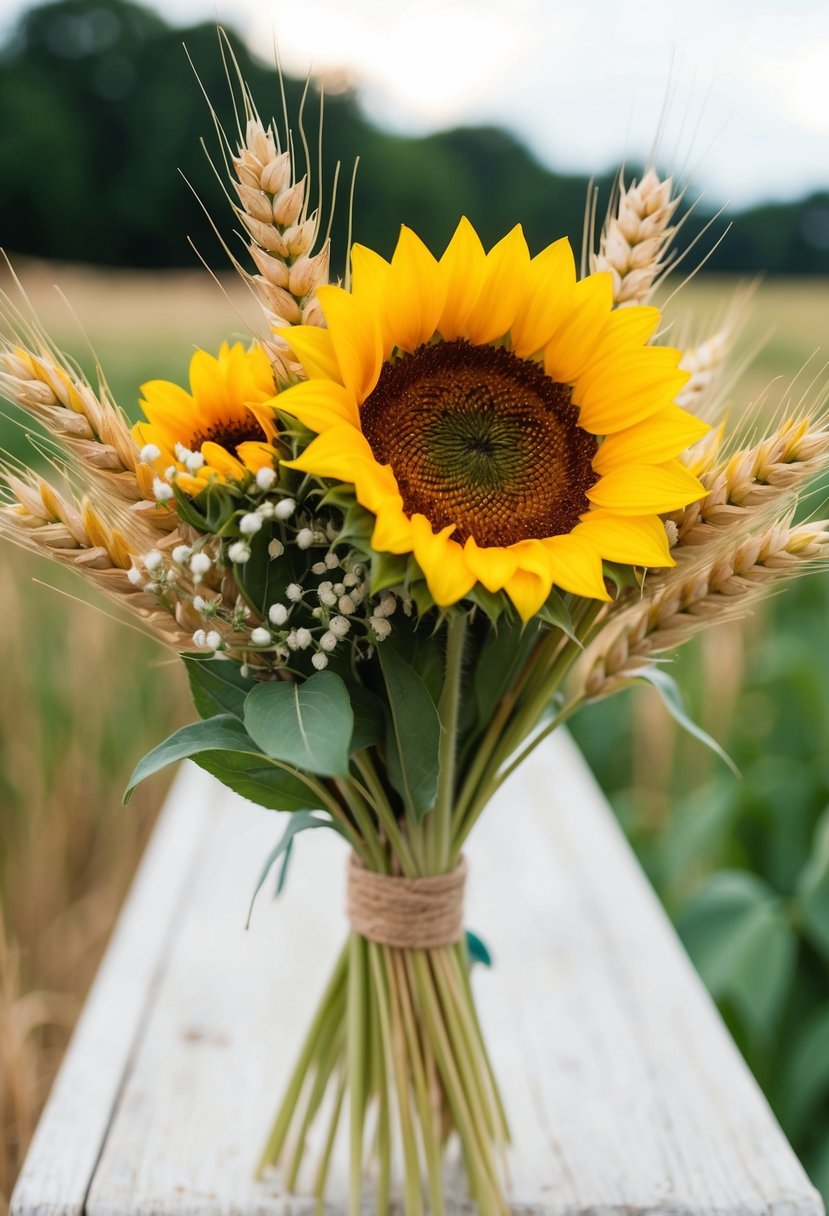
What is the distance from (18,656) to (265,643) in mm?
1299

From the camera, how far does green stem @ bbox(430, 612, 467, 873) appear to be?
0.50m

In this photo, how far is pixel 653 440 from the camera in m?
0.47

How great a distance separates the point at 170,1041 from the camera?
2.67ft

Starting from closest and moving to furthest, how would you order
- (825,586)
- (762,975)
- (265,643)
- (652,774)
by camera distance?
(265,643) < (762,975) < (652,774) < (825,586)

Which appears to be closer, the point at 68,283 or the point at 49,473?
the point at 49,473

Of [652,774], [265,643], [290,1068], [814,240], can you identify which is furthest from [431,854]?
[814,240]

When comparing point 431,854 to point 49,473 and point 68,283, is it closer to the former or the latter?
point 49,473

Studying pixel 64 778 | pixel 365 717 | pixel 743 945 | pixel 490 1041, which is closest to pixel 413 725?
pixel 365 717

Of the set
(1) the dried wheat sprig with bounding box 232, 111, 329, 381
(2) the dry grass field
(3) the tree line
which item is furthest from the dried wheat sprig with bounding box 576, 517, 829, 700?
(3) the tree line

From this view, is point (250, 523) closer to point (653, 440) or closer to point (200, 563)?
point (200, 563)

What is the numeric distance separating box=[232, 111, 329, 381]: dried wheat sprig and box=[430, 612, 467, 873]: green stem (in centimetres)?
14

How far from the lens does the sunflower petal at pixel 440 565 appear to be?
0.41 m

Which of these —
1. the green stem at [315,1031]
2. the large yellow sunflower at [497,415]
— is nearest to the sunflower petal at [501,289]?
the large yellow sunflower at [497,415]

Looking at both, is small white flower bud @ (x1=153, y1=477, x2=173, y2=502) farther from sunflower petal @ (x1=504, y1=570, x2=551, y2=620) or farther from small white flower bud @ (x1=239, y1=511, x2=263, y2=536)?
sunflower petal @ (x1=504, y1=570, x2=551, y2=620)
